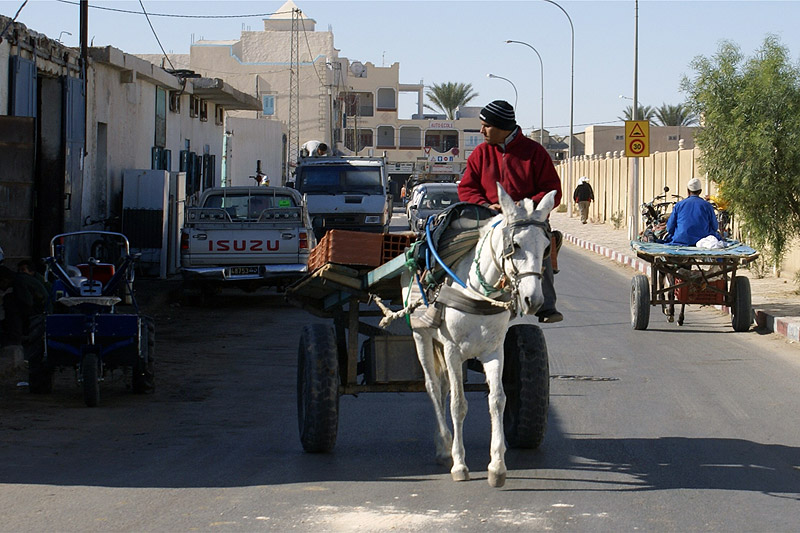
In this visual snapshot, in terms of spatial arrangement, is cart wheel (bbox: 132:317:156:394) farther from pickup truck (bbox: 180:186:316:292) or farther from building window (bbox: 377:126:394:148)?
building window (bbox: 377:126:394:148)

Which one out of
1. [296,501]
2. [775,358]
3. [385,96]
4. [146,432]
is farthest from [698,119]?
[385,96]

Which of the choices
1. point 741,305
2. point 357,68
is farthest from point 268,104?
point 741,305

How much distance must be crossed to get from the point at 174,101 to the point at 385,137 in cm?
6712

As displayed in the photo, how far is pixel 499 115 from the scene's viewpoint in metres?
6.98

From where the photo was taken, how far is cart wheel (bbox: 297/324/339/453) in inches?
275

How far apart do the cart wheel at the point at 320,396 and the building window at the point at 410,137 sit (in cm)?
8695

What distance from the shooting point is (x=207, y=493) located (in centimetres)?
619

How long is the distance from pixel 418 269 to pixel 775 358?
258 inches

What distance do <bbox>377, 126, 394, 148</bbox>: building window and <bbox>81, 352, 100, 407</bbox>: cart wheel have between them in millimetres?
84571

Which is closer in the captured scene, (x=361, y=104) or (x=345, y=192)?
(x=345, y=192)

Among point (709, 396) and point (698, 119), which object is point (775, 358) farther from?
point (698, 119)

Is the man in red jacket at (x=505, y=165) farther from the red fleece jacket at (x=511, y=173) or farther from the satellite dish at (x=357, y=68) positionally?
the satellite dish at (x=357, y=68)

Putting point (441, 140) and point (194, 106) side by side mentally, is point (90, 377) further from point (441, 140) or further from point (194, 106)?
point (441, 140)

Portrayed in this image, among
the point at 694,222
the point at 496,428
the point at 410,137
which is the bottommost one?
the point at 496,428
